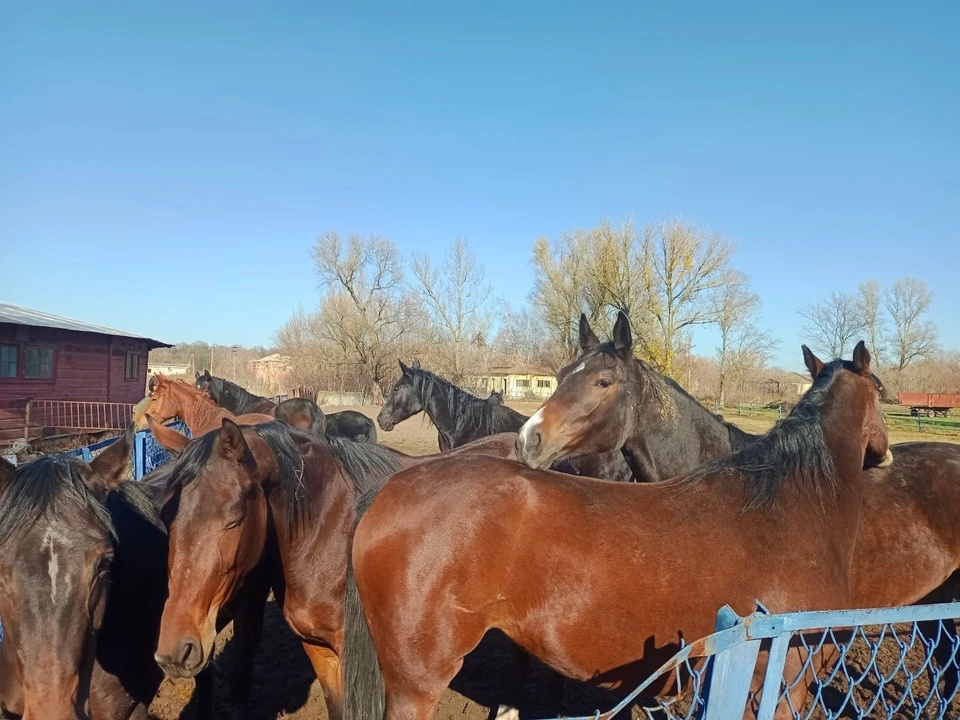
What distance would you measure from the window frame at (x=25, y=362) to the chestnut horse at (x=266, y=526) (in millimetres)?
17651

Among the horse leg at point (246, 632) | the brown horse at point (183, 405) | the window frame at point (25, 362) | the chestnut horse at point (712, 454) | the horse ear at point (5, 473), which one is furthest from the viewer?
the window frame at point (25, 362)

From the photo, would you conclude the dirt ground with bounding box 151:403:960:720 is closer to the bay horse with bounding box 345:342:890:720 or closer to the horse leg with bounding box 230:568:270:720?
the horse leg with bounding box 230:568:270:720

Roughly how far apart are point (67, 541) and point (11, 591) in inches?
8.6

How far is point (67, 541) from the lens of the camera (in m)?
1.97

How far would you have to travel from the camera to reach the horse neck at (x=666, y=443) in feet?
11.3

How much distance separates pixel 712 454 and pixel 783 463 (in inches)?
46.1

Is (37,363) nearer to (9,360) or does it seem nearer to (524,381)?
(9,360)

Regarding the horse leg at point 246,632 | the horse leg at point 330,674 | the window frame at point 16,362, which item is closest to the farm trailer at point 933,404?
the horse leg at point 330,674

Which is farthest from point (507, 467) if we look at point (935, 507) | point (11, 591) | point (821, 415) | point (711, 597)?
point (935, 507)

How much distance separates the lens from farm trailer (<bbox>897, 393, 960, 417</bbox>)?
105 ft

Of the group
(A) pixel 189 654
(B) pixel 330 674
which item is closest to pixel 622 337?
(B) pixel 330 674

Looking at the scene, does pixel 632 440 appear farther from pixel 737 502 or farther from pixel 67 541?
Result: pixel 67 541

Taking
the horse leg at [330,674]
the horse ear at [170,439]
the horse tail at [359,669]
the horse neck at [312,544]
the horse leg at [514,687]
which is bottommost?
the horse leg at [514,687]

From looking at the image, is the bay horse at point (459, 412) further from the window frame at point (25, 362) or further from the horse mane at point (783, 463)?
the window frame at point (25, 362)
